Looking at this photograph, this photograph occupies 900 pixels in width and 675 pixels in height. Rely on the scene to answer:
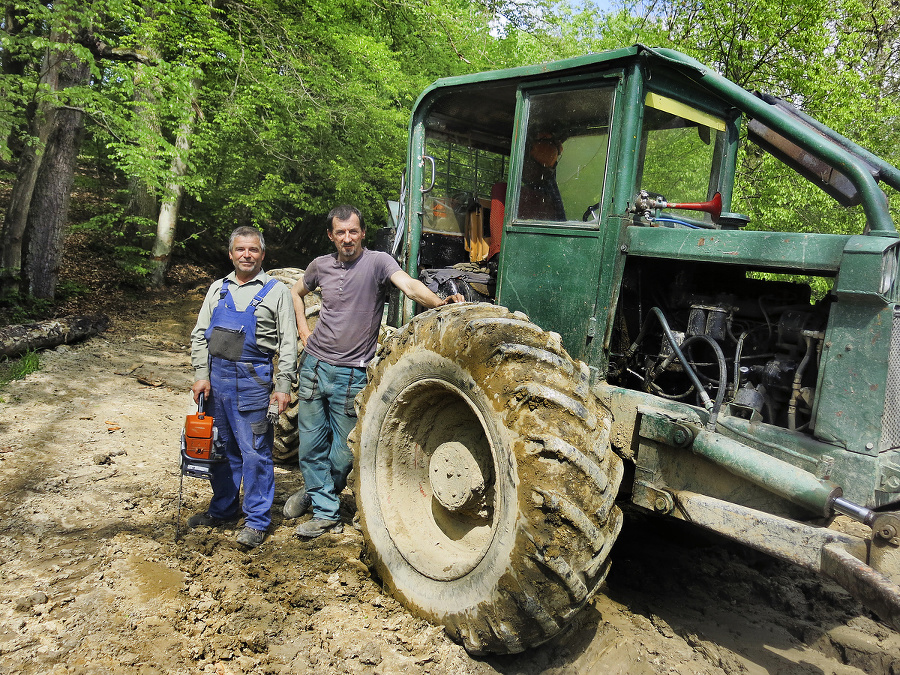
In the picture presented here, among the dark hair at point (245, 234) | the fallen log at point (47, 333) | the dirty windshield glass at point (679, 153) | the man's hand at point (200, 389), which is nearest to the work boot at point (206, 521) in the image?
the man's hand at point (200, 389)

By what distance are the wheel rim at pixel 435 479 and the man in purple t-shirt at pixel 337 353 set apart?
0.64 meters

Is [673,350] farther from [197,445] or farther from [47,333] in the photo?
[47,333]

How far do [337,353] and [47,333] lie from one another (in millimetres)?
5549

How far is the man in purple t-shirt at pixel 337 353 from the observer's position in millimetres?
3902

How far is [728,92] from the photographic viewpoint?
116 inches

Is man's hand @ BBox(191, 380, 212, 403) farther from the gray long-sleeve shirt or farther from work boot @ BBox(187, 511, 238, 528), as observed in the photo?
work boot @ BBox(187, 511, 238, 528)

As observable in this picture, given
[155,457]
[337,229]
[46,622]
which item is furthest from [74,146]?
[46,622]

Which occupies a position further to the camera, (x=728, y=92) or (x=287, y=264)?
(x=287, y=264)

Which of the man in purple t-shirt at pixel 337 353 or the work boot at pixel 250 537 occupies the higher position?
the man in purple t-shirt at pixel 337 353

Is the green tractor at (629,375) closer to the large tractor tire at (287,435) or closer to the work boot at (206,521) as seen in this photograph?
the work boot at (206,521)

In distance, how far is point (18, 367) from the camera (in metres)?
6.59

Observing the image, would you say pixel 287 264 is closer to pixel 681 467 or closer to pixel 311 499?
pixel 311 499

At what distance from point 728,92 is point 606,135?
567 mm

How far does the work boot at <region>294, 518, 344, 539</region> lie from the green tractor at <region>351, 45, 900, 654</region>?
2.17 ft
